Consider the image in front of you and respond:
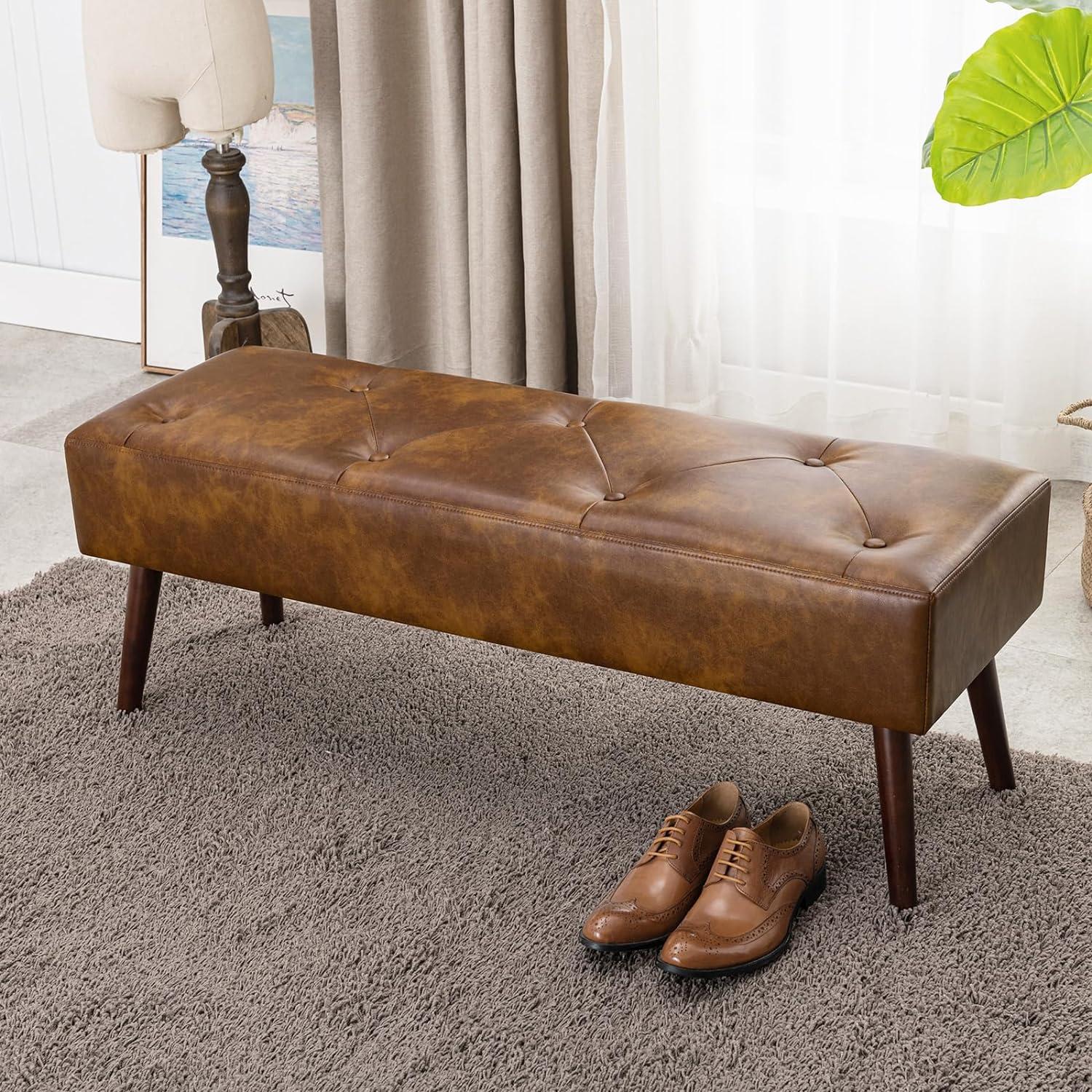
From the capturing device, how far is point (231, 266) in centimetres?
A: 281

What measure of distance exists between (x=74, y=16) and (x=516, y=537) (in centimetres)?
235

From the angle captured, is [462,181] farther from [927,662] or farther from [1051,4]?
[927,662]

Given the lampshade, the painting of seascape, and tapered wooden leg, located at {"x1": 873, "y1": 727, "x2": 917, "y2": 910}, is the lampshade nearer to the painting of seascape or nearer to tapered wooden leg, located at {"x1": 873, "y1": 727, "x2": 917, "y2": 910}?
the painting of seascape

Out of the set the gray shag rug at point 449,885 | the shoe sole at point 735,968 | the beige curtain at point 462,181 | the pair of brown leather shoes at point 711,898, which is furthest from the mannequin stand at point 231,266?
the shoe sole at point 735,968

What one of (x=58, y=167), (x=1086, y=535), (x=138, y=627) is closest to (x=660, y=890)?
(x=138, y=627)

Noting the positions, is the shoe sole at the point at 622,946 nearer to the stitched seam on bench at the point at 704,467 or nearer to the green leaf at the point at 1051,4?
the stitched seam on bench at the point at 704,467

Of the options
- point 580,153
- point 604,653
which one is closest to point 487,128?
point 580,153

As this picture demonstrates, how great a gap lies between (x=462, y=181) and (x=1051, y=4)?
4.04 feet

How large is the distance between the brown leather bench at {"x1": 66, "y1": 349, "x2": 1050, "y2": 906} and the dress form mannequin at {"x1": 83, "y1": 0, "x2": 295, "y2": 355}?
2.81 ft

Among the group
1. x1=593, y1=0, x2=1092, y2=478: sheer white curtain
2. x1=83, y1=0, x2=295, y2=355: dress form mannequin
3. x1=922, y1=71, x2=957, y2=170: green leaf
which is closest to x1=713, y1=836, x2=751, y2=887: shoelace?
x1=922, y1=71, x2=957, y2=170: green leaf

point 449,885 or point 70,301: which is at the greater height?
point 70,301

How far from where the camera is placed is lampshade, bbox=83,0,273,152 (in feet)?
8.20

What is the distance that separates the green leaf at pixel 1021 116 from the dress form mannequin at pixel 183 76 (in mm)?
Result: 1217

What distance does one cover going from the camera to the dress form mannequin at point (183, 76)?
2.50 m
